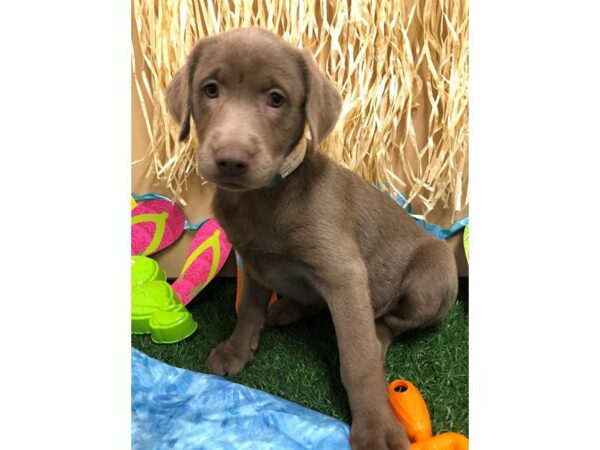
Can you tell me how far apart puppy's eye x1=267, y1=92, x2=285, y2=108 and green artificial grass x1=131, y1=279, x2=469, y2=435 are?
1.23m

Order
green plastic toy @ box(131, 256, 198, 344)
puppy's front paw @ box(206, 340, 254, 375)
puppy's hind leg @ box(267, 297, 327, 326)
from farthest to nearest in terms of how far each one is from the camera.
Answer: puppy's hind leg @ box(267, 297, 327, 326)
green plastic toy @ box(131, 256, 198, 344)
puppy's front paw @ box(206, 340, 254, 375)

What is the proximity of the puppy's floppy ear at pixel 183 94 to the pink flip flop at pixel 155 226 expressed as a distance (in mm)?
1186

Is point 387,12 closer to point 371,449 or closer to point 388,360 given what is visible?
point 388,360

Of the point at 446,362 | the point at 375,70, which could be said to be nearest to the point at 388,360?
the point at 446,362

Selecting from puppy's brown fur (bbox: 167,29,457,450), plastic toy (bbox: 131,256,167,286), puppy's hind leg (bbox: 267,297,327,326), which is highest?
puppy's brown fur (bbox: 167,29,457,450)

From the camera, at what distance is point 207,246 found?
304cm

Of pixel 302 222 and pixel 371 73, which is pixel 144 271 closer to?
pixel 302 222

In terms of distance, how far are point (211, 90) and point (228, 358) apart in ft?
4.27

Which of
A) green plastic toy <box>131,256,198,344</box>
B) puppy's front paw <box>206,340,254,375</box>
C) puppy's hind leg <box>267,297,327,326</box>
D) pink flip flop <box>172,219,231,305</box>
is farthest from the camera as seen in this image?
pink flip flop <box>172,219,231,305</box>

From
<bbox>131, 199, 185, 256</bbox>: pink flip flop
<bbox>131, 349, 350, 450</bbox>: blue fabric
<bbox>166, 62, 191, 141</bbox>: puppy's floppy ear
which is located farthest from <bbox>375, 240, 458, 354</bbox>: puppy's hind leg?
<bbox>131, 199, 185, 256</bbox>: pink flip flop

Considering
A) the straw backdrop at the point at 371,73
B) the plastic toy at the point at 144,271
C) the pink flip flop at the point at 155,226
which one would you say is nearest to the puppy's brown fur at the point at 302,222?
the straw backdrop at the point at 371,73

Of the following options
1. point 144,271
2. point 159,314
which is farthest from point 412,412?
point 144,271

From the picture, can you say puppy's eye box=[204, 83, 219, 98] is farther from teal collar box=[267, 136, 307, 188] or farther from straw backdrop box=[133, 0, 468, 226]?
straw backdrop box=[133, 0, 468, 226]

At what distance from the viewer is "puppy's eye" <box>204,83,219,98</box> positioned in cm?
179
